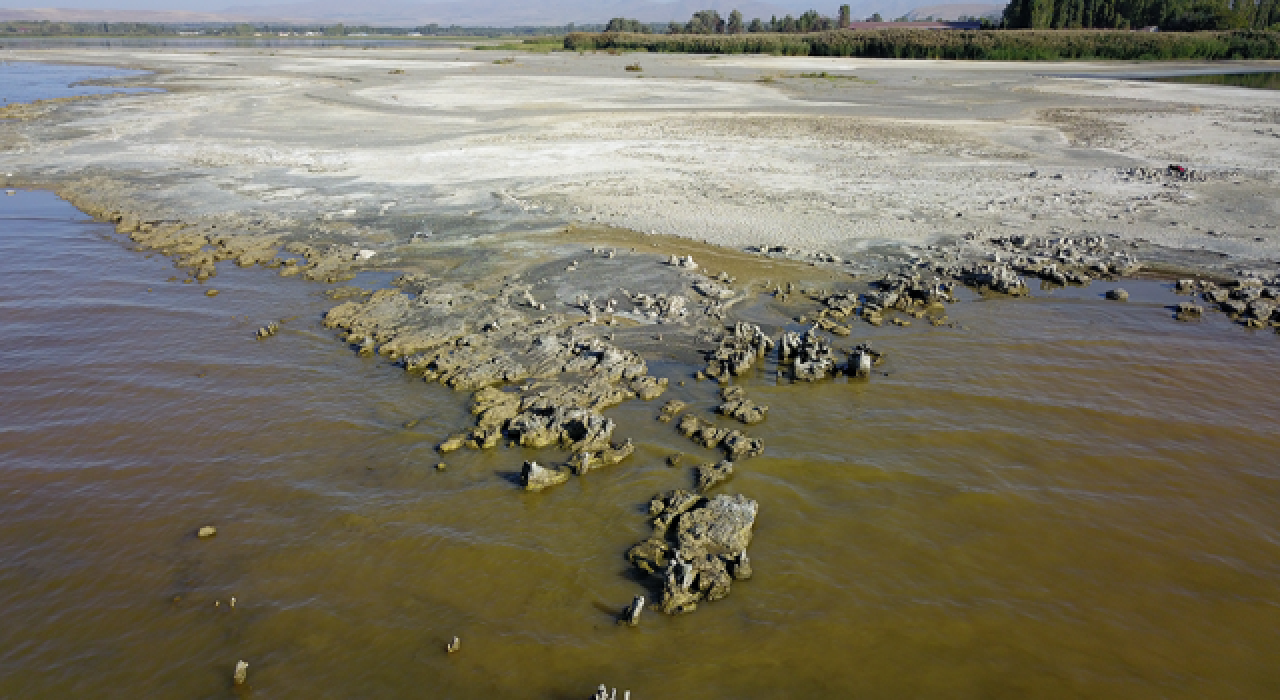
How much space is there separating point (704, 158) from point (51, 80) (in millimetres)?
48229

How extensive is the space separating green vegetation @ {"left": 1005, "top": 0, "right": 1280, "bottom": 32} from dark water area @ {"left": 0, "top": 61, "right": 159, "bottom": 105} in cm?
8183

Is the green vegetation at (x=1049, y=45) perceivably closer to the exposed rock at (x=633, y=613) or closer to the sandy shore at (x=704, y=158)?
the sandy shore at (x=704, y=158)

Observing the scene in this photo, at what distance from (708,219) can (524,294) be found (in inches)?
204

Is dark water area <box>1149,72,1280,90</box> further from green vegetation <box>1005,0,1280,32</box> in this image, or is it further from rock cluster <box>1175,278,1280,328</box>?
rock cluster <box>1175,278,1280,328</box>

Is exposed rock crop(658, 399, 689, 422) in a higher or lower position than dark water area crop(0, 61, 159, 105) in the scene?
lower

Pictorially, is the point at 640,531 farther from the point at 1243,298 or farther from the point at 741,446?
the point at 1243,298

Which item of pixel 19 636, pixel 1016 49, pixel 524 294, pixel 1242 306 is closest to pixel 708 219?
pixel 524 294

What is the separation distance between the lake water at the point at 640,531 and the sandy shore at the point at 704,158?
552cm

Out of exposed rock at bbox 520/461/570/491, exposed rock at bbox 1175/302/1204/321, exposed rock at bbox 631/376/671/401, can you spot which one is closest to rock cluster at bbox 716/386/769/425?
exposed rock at bbox 631/376/671/401

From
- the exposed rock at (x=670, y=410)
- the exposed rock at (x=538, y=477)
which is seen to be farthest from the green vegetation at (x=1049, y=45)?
the exposed rock at (x=538, y=477)

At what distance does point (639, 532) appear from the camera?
6.12 meters

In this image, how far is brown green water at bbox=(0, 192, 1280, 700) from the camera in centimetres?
485

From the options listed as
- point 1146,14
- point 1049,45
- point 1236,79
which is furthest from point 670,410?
point 1146,14

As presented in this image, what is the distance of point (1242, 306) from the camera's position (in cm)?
1047
